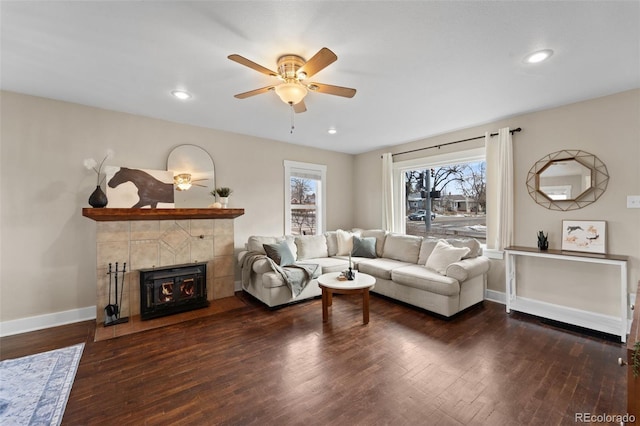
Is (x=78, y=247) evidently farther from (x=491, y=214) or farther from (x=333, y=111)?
(x=491, y=214)

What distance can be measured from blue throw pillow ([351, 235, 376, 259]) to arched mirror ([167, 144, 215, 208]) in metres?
2.60

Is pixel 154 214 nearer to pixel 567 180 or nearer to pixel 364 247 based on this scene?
pixel 364 247

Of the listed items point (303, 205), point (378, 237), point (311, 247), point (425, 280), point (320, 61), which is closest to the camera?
point (320, 61)

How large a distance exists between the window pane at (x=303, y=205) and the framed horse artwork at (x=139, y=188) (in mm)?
2211

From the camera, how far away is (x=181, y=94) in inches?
114

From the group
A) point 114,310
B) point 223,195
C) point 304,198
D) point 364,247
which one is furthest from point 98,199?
point 364,247

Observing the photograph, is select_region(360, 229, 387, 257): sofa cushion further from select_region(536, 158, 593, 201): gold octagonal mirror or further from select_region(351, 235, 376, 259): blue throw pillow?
select_region(536, 158, 593, 201): gold octagonal mirror

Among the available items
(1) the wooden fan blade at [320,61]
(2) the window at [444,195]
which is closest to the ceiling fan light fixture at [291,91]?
(1) the wooden fan blade at [320,61]

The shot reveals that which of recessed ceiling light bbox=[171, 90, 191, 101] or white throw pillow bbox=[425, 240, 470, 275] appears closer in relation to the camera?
recessed ceiling light bbox=[171, 90, 191, 101]

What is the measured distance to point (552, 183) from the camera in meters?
3.36

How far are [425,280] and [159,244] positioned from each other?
11.7 feet

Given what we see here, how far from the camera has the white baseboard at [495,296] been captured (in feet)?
12.3

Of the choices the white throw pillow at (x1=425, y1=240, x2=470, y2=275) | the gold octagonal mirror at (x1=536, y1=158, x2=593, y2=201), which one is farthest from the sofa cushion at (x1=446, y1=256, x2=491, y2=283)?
the gold octagonal mirror at (x1=536, y1=158, x2=593, y2=201)

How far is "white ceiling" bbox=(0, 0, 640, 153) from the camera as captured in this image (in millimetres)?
1683
